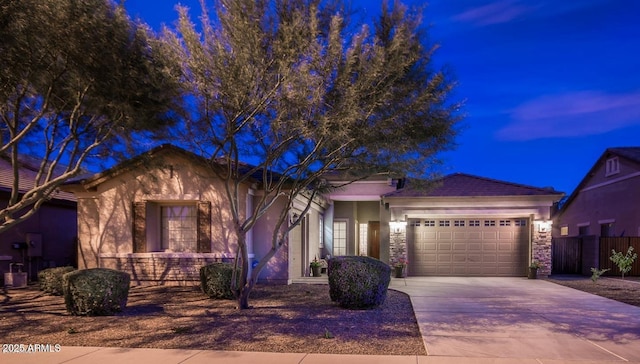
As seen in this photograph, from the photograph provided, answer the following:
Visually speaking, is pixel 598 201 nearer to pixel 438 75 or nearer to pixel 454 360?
pixel 438 75

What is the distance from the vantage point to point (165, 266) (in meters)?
13.8

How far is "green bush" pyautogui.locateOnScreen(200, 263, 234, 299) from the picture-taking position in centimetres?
1104

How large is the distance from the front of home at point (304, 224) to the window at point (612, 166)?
8.77 metres

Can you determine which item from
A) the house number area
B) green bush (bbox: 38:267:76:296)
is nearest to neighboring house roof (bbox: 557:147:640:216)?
green bush (bbox: 38:267:76:296)

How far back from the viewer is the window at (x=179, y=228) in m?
14.1

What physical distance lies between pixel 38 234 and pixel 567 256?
21.9m

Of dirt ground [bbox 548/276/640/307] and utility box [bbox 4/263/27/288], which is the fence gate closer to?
dirt ground [bbox 548/276/640/307]

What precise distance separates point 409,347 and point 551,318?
4.12m

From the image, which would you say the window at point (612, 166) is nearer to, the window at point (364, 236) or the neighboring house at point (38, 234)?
the window at point (364, 236)

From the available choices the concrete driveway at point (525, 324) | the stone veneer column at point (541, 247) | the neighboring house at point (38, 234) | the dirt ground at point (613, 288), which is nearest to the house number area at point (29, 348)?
the concrete driveway at point (525, 324)

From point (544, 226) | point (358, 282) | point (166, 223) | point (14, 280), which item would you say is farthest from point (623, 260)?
point (14, 280)

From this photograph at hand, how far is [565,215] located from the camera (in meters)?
29.8

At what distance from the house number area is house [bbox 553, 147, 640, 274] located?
2025 centimetres

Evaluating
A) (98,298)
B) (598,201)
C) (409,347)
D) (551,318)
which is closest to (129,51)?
(98,298)
